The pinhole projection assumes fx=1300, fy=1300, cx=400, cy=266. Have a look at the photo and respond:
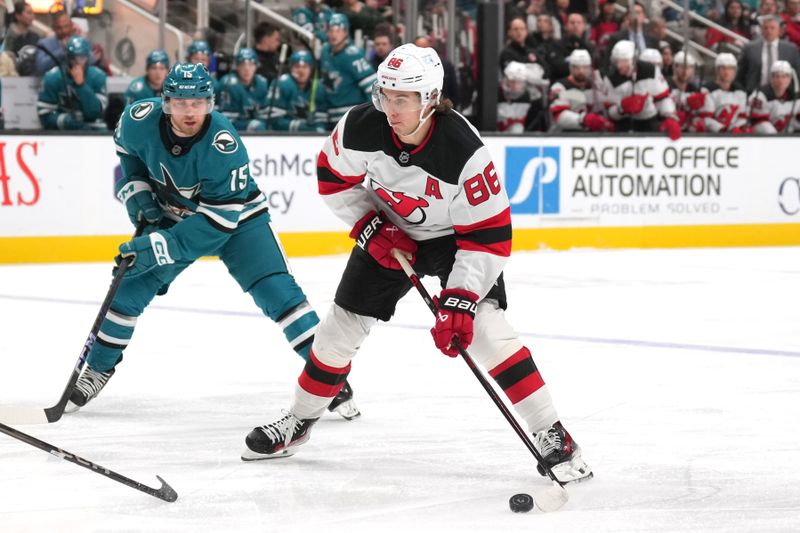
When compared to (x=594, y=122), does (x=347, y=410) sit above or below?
above

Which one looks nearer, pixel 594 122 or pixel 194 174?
pixel 194 174

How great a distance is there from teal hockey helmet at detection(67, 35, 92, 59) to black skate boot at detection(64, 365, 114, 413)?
4.80 m

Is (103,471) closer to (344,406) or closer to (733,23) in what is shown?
(344,406)

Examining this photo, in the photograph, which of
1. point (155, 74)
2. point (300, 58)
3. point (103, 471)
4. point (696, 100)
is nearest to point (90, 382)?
point (103, 471)

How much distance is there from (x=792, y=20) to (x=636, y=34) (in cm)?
185

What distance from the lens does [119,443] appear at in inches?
133

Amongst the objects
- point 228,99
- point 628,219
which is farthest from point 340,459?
point 628,219

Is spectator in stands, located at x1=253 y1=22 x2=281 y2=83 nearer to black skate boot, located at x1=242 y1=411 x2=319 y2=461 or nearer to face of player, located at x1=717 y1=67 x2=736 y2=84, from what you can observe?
face of player, located at x1=717 y1=67 x2=736 y2=84

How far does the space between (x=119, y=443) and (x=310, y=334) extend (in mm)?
662

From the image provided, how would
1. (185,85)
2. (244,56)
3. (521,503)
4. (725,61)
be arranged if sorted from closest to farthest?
(521,503) → (185,85) → (244,56) → (725,61)

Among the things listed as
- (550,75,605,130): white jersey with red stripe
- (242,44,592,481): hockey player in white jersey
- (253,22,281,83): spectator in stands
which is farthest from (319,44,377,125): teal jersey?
(242,44,592,481): hockey player in white jersey

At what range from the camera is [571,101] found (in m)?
9.64

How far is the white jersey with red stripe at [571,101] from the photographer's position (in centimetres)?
955

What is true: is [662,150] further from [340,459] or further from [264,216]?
[340,459]
